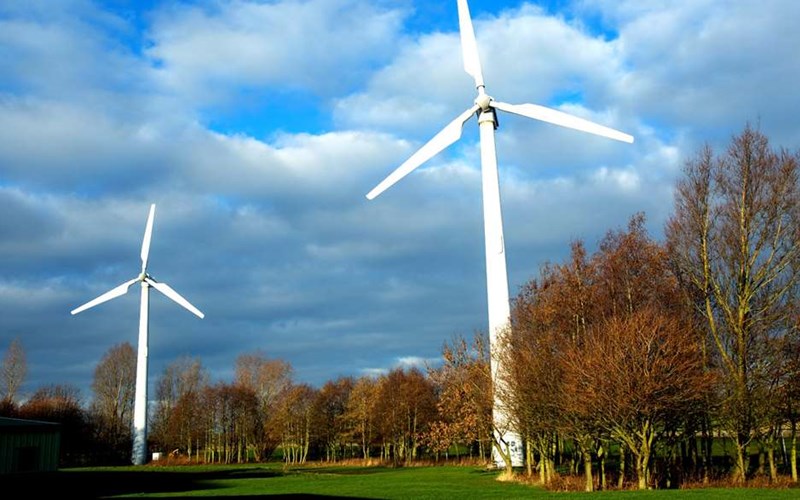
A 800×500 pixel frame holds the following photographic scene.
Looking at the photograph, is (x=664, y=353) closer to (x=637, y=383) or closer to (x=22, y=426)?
(x=637, y=383)

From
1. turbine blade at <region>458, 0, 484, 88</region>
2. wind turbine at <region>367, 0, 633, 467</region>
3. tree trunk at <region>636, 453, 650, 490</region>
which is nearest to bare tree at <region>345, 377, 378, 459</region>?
wind turbine at <region>367, 0, 633, 467</region>

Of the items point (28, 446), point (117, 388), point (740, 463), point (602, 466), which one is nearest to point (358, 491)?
point (602, 466)

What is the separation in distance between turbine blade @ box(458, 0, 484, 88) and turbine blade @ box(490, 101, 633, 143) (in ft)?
8.59

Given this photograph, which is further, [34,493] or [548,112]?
[548,112]

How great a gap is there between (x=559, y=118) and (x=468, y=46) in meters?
8.69

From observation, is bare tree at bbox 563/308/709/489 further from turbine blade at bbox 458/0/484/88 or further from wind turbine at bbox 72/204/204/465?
wind turbine at bbox 72/204/204/465

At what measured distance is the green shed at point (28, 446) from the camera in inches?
1892

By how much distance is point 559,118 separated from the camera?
42.6 meters

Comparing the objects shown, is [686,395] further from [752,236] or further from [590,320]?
[590,320]

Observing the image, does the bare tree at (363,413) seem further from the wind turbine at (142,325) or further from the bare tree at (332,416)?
the wind turbine at (142,325)

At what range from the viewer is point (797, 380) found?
3622 cm

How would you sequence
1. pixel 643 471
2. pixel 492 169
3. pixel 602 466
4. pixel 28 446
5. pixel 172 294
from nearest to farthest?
pixel 643 471
pixel 602 466
pixel 492 169
pixel 28 446
pixel 172 294

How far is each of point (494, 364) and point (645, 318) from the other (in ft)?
31.2

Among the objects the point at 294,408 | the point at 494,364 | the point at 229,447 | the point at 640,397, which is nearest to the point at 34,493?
the point at 494,364
